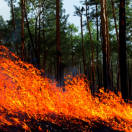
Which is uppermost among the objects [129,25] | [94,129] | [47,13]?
[47,13]

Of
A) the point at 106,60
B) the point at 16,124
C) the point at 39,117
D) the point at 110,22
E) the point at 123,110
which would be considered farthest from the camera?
the point at 110,22

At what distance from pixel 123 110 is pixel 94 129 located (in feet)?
8.90

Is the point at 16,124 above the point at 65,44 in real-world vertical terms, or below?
below

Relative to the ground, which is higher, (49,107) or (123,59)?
(123,59)

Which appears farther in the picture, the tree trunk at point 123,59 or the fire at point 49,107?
the tree trunk at point 123,59

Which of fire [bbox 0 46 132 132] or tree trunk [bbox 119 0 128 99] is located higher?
tree trunk [bbox 119 0 128 99]

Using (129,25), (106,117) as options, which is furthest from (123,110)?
(129,25)

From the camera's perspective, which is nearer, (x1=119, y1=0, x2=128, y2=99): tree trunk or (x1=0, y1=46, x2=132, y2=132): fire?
(x1=0, y1=46, x2=132, y2=132): fire

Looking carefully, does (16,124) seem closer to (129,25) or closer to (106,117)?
(106,117)

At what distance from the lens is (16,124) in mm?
5809

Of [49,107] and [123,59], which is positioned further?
[123,59]

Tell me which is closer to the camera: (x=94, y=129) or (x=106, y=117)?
(x=94, y=129)

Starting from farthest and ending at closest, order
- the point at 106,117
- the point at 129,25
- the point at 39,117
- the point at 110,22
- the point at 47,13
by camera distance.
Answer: the point at 47,13 < the point at 110,22 < the point at 129,25 < the point at 106,117 < the point at 39,117

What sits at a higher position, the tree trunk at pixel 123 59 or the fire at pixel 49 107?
the tree trunk at pixel 123 59
